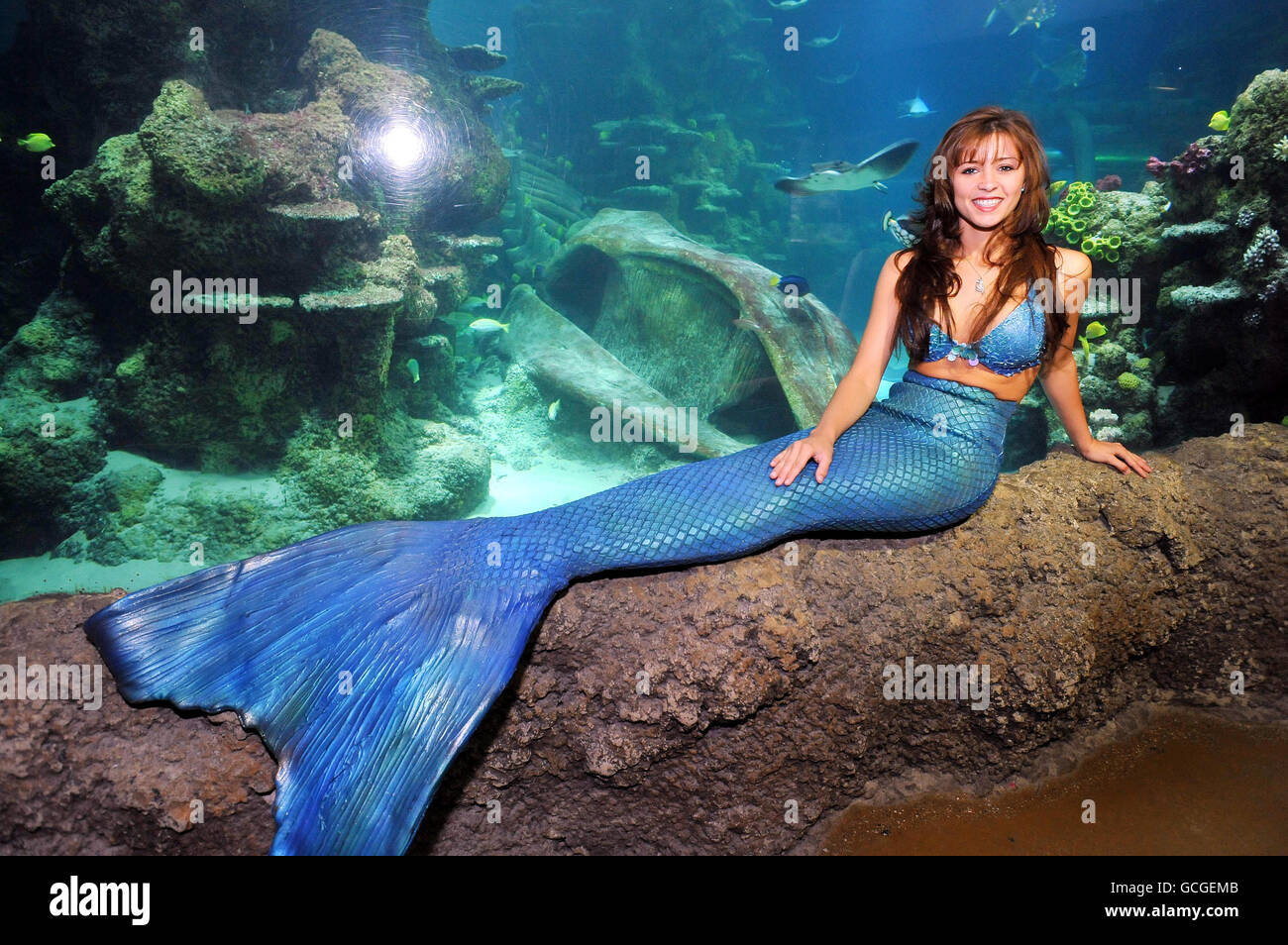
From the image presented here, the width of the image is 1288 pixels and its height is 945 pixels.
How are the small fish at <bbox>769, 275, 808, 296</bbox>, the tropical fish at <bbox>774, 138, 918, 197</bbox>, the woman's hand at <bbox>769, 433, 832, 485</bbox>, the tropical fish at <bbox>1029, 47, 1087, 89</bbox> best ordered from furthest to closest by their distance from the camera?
1. the tropical fish at <bbox>1029, 47, 1087, 89</bbox>
2. the tropical fish at <bbox>774, 138, 918, 197</bbox>
3. the small fish at <bbox>769, 275, 808, 296</bbox>
4. the woman's hand at <bbox>769, 433, 832, 485</bbox>

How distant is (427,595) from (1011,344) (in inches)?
80.9

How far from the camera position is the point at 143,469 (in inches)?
195

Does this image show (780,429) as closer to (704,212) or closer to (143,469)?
(143,469)

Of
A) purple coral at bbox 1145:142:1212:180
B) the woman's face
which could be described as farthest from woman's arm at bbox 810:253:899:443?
purple coral at bbox 1145:142:1212:180

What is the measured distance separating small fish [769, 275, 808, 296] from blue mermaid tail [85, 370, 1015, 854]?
4216 millimetres

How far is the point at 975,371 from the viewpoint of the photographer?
6.48 feet

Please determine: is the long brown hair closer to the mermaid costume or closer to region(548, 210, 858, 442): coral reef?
the mermaid costume

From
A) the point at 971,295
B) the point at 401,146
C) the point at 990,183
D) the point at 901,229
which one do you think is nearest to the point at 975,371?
the point at 971,295

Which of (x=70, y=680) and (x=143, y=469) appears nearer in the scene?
(x=70, y=680)

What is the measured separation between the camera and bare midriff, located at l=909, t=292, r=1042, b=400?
191 centimetres

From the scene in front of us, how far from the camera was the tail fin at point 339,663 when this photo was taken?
1.34m

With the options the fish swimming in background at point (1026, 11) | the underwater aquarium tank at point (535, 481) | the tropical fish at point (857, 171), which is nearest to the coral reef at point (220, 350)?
the underwater aquarium tank at point (535, 481)
